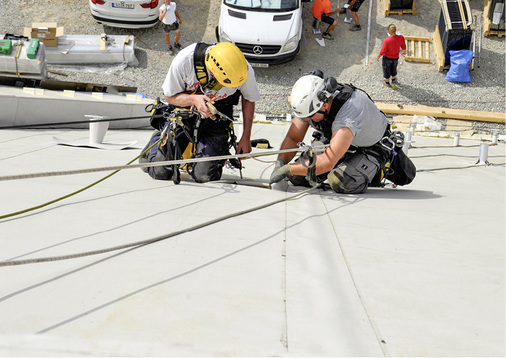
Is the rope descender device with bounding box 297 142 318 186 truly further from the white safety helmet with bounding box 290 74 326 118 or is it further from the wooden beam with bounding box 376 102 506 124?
the wooden beam with bounding box 376 102 506 124

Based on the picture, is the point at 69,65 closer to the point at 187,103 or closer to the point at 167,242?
the point at 187,103

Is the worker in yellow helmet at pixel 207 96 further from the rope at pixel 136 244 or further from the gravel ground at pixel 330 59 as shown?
the gravel ground at pixel 330 59

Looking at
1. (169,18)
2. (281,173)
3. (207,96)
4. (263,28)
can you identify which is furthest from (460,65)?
(281,173)

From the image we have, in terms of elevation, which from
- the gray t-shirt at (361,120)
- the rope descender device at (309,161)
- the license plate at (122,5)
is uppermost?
the gray t-shirt at (361,120)

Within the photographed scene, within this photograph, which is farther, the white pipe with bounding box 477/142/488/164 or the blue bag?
the blue bag

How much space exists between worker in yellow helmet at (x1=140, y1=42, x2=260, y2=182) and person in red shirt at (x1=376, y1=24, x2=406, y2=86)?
8.64 metres

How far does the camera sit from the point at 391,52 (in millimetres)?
12883

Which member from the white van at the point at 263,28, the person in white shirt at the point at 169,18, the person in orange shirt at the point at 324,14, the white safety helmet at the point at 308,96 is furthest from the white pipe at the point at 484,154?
the person in white shirt at the point at 169,18

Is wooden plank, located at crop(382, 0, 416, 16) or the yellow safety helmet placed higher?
the yellow safety helmet

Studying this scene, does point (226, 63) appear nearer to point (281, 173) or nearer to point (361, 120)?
point (281, 173)

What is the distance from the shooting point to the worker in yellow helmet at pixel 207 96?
14.4ft

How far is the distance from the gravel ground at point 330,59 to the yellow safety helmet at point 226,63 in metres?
7.65

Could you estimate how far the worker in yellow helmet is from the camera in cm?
440

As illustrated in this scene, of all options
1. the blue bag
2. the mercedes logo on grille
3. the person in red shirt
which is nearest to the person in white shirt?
the mercedes logo on grille
